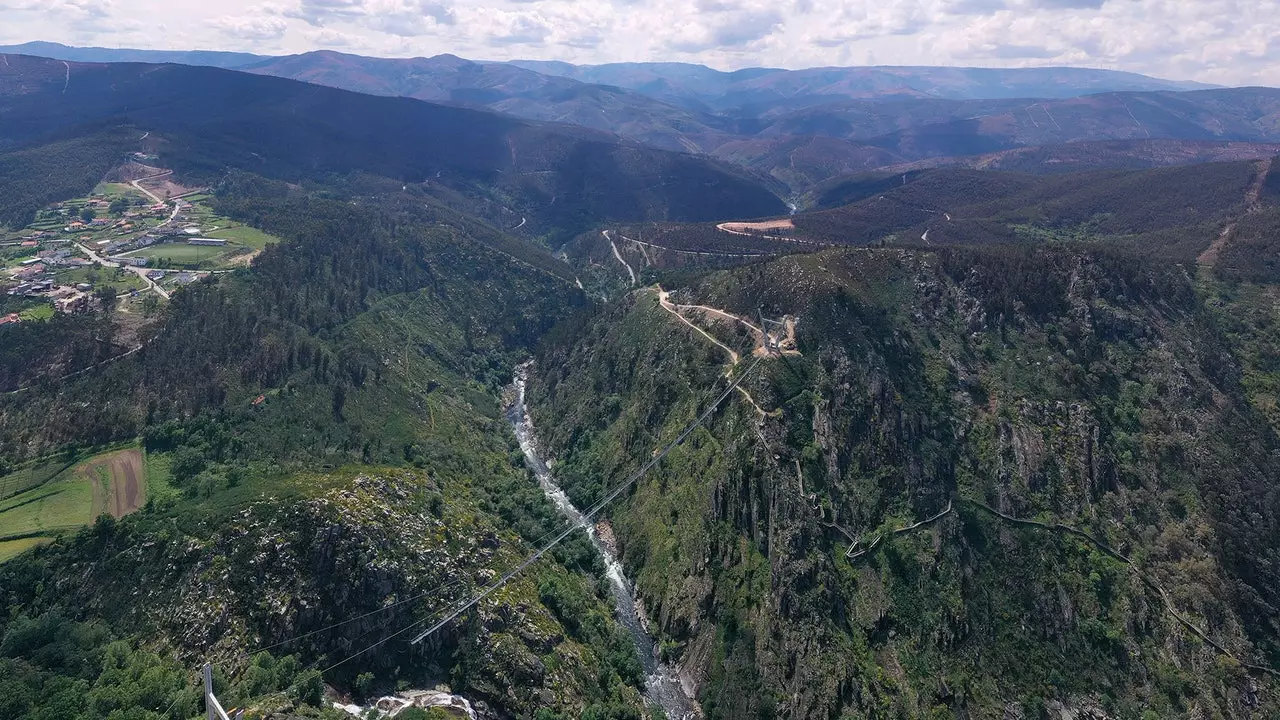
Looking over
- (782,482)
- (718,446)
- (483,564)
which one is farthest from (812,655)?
(483,564)

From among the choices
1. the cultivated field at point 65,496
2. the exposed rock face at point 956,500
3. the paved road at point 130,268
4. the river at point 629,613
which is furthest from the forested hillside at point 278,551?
the exposed rock face at point 956,500

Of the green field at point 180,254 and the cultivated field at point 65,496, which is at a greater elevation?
the green field at point 180,254

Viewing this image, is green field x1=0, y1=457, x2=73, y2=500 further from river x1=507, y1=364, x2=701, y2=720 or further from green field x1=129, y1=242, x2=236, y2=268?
green field x1=129, y1=242, x2=236, y2=268

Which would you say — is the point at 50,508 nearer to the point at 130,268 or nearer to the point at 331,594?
the point at 331,594

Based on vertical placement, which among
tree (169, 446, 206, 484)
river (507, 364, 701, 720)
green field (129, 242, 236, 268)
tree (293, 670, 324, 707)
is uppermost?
green field (129, 242, 236, 268)

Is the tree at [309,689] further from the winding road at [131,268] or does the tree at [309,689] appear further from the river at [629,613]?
the winding road at [131,268]

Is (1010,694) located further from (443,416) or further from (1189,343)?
(443,416)

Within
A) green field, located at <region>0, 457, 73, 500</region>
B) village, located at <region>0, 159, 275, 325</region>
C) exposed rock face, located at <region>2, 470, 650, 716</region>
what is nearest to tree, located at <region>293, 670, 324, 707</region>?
exposed rock face, located at <region>2, 470, 650, 716</region>
